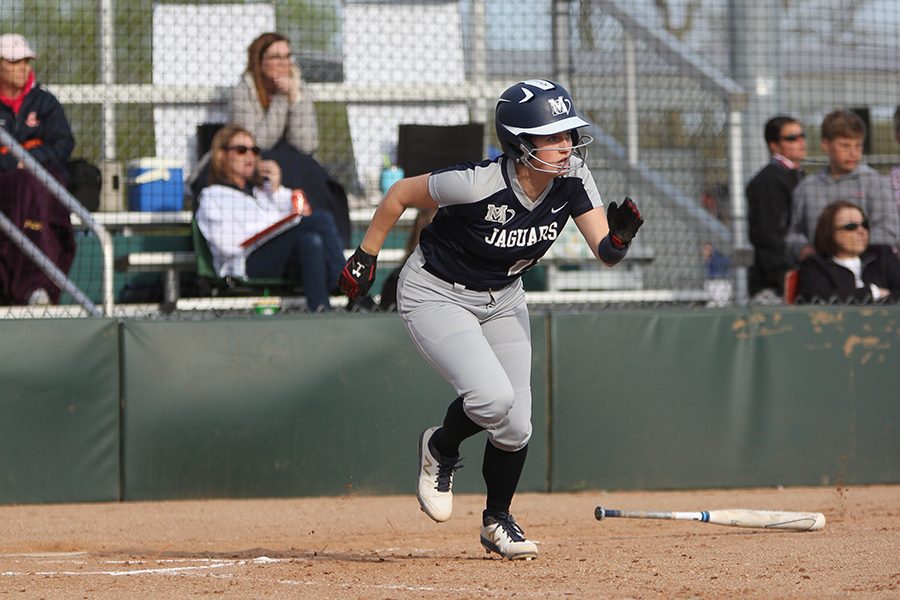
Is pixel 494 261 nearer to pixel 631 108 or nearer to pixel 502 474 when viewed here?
pixel 502 474

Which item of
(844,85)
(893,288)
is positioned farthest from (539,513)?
(844,85)

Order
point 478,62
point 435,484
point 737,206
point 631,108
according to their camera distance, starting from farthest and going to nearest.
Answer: point 631,108 → point 478,62 → point 737,206 → point 435,484

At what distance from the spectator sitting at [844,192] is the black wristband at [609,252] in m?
4.19

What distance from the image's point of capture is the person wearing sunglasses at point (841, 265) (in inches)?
353

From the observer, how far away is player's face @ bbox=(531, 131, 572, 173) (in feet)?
17.9

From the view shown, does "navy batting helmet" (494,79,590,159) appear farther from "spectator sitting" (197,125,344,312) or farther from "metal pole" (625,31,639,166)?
"metal pole" (625,31,639,166)

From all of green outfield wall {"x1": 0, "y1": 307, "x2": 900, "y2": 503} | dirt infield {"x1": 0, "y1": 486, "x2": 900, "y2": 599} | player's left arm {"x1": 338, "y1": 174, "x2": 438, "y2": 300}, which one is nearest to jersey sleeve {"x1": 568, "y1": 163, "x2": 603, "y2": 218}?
player's left arm {"x1": 338, "y1": 174, "x2": 438, "y2": 300}

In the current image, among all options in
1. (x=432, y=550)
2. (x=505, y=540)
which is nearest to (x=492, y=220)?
(x=505, y=540)

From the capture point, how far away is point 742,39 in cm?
1063

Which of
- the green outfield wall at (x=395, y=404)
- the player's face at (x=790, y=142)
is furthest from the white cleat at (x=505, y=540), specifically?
the player's face at (x=790, y=142)

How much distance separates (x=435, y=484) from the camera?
5.91m

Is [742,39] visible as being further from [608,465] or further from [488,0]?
[608,465]

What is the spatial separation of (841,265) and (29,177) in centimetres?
547

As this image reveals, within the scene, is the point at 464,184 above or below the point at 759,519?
above
